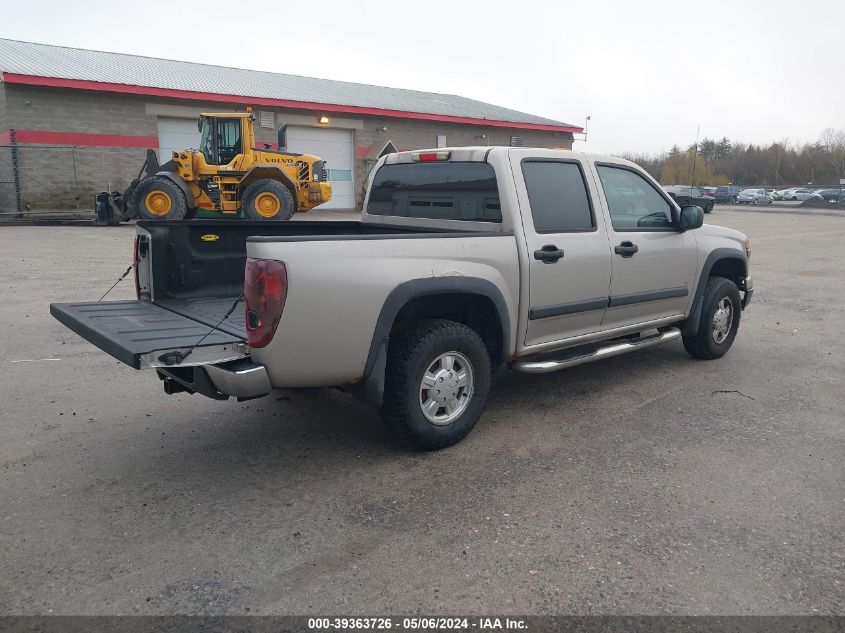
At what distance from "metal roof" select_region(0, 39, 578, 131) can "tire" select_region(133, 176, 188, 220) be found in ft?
28.0

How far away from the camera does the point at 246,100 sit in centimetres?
2573

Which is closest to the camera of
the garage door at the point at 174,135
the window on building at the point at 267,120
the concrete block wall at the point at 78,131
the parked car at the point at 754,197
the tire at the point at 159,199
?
the tire at the point at 159,199

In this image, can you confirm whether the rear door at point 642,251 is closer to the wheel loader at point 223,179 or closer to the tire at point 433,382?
the tire at point 433,382

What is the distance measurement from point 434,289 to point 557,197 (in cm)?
144

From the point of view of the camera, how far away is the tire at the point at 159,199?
53.7ft

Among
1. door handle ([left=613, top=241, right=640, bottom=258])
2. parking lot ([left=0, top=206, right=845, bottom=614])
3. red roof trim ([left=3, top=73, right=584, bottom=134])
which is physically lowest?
parking lot ([left=0, top=206, right=845, bottom=614])

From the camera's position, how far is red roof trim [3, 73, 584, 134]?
70.7 ft

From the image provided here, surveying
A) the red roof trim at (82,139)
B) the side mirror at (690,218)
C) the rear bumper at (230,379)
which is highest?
the red roof trim at (82,139)

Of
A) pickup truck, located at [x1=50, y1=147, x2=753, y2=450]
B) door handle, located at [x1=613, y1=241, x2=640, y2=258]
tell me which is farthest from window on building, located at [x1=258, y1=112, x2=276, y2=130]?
door handle, located at [x1=613, y1=241, x2=640, y2=258]

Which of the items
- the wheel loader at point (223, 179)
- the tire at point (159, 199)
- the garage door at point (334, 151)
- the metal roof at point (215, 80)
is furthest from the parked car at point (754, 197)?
the tire at point (159, 199)

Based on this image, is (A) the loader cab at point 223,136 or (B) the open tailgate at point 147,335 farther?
(A) the loader cab at point 223,136

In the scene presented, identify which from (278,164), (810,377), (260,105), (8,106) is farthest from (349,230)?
(260,105)

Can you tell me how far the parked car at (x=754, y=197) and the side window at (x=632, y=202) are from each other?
52.7m

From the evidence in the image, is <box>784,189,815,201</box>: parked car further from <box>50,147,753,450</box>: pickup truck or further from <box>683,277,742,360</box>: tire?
<box>50,147,753,450</box>: pickup truck
